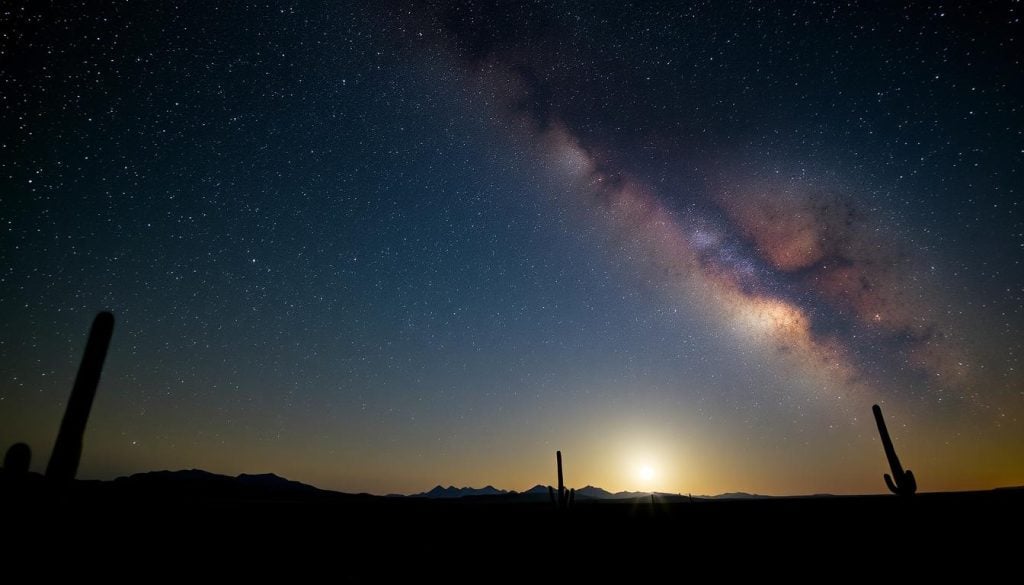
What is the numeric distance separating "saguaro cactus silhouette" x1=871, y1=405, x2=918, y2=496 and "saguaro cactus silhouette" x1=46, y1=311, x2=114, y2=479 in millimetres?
18609

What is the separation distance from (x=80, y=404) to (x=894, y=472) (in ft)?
65.2

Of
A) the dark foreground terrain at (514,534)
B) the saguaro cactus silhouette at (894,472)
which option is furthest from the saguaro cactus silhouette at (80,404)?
the saguaro cactus silhouette at (894,472)

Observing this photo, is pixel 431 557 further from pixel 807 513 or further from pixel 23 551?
pixel 807 513

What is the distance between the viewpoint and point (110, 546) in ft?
20.7

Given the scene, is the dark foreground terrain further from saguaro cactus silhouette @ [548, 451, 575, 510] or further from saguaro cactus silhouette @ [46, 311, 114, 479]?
saguaro cactus silhouette @ [548, 451, 575, 510]

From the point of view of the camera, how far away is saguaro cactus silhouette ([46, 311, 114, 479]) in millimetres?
5098

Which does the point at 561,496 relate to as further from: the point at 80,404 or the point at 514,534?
the point at 80,404

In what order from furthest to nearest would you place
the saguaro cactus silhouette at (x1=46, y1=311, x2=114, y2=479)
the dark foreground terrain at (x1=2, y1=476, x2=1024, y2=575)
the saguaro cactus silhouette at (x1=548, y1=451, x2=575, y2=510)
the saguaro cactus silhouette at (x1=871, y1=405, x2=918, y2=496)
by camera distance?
the saguaro cactus silhouette at (x1=548, y1=451, x2=575, y2=510), the saguaro cactus silhouette at (x1=871, y1=405, x2=918, y2=496), the dark foreground terrain at (x1=2, y1=476, x2=1024, y2=575), the saguaro cactus silhouette at (x1=46, y1=311, x2=114, y2=479)

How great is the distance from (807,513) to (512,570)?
803 centimetres

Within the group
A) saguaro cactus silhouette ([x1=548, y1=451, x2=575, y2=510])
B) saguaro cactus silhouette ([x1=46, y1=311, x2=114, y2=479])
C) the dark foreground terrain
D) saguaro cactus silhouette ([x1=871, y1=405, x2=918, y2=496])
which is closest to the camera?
saguaro cactus silhouette ([x1=46, y1=311, x2=114, y2=479])

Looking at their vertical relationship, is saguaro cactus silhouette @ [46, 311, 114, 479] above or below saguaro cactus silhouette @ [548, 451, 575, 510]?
above

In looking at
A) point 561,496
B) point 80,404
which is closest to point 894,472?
point 561,496

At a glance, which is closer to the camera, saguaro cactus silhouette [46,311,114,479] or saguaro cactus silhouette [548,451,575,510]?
saguaro cactus silhouette [46,311,114,479]

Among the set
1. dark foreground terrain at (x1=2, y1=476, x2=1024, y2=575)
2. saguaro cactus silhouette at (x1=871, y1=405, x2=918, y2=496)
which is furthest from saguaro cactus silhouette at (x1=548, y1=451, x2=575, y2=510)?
saguaro cactus silhouette at (x1=871, y1=405, x2=918, y2=496)
